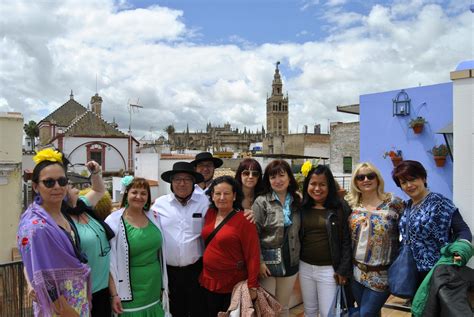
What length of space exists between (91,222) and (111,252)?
0.93 feet

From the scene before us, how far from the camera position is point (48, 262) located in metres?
2.31

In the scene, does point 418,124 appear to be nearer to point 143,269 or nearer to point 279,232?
point 279,232

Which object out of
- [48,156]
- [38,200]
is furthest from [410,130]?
[38,200]

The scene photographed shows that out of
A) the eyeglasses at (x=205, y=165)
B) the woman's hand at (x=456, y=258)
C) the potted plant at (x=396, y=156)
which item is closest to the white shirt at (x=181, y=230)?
the eyeglasses at (x=205, y=165)

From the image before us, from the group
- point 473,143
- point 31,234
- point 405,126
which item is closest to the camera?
point 31,234

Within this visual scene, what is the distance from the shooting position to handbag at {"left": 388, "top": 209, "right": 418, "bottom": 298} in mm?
2785

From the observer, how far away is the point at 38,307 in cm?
233

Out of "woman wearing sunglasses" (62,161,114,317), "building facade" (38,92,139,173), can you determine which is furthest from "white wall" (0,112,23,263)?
"building facade" (38,92,139,173)

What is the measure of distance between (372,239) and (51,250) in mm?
2349

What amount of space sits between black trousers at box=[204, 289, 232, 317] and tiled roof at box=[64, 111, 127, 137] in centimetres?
2700

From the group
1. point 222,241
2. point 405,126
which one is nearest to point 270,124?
point 405,126

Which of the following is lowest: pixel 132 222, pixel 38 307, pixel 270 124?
pixel 38 307

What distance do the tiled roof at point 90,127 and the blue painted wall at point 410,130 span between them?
885 inches

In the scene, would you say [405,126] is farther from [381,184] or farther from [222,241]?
[222,241]
